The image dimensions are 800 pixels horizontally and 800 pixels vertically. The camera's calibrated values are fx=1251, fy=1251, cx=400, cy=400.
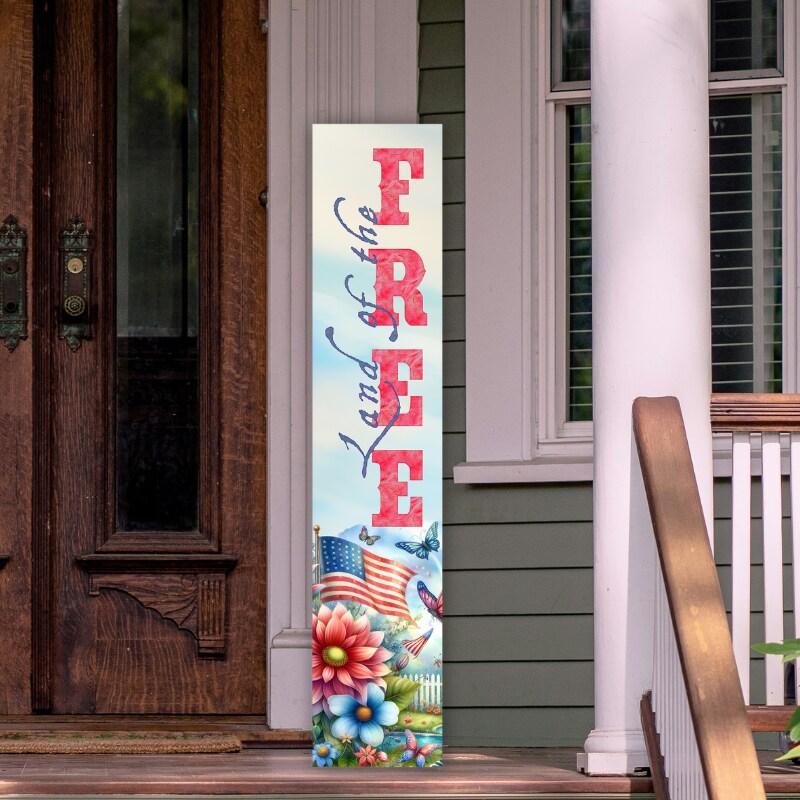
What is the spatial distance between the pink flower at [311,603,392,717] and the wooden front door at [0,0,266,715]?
0.60 m

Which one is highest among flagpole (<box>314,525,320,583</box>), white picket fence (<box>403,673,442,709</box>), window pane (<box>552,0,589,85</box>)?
window pane (<box>552,0,589,85</box>)

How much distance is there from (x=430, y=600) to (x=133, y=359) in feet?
4.11

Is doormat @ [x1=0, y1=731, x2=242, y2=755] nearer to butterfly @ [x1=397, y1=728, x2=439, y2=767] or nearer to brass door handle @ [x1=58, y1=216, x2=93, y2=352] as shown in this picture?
butterfly @ [x1=397, y1=728, x2=439, y2=767]

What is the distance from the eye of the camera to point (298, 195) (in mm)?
3771

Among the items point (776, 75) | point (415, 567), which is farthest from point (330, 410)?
point (776, 75)

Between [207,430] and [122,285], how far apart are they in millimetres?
522

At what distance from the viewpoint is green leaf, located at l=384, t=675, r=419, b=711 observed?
129 inches

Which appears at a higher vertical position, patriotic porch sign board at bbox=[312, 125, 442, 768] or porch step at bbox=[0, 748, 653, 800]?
patriotic porch sign board at bbox=[312, 125, 442, 768]

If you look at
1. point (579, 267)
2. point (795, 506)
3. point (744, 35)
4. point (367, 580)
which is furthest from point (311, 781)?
point (744, 35)

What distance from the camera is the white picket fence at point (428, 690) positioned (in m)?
3.27

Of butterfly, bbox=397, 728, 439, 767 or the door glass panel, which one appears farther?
the door glass panel

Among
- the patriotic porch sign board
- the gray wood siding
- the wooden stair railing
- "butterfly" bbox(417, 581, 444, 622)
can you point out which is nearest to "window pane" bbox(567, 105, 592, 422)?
the gray wood siding

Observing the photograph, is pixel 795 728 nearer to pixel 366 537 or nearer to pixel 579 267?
pixel 366 537

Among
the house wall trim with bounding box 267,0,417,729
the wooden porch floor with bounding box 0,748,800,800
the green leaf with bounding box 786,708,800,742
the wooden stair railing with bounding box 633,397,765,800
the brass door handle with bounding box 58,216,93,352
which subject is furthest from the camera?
the brass door handle with bounding box 58,216,93,352
